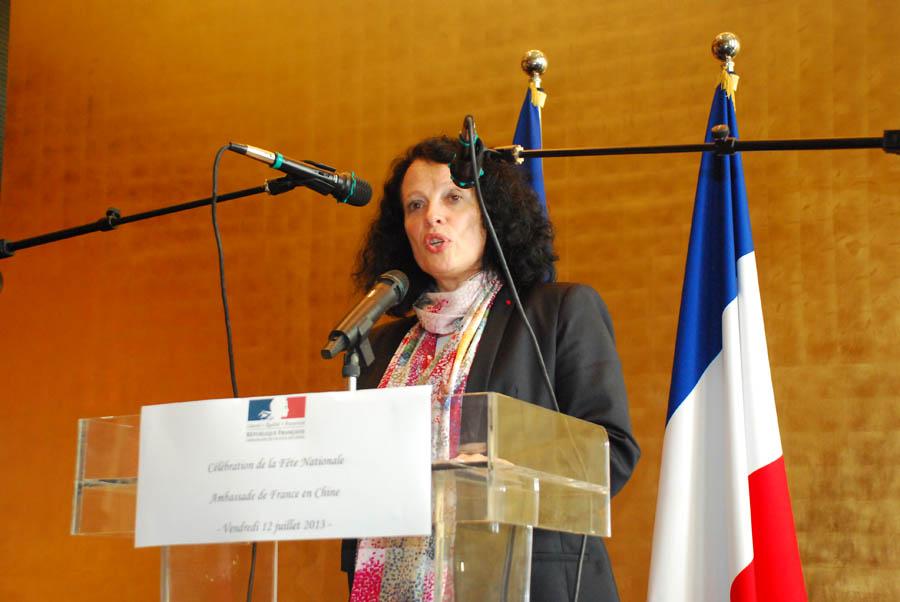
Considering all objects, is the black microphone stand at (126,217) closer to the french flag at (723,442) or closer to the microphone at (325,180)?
the microphone at (325,180)

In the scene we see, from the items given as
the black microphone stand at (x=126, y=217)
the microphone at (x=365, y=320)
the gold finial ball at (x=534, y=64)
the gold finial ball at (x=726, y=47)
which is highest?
the gold finial ball at (x=534, y=64)

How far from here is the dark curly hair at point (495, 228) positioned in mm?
2494

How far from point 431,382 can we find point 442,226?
0.45 metres

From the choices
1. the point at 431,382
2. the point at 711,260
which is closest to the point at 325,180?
the point at 431,382

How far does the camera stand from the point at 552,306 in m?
2.24

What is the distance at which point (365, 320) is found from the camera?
4.98ft

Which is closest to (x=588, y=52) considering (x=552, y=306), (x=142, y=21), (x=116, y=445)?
(x=552, y=306)

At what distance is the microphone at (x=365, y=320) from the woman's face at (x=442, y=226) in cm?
→ 74

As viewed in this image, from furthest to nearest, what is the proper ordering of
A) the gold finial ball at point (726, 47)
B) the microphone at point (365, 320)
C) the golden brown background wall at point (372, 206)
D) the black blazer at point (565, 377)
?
the golden brown background wall at point (372, 206)
the gold finial ball at point (726, 47)
the black blazer at point (565, 377)
the microphone at point (365, 320)

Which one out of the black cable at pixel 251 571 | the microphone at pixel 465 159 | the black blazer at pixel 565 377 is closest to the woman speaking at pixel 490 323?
the black blazer at pixel 565 377

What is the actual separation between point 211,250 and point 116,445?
2.79 meters

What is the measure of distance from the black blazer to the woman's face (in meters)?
0.14

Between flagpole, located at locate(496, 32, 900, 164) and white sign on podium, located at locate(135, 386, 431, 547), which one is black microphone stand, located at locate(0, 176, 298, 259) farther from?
white sign on podium, located at locate(135, 386, 431, 547)

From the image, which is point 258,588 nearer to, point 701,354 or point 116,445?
point 116,445
